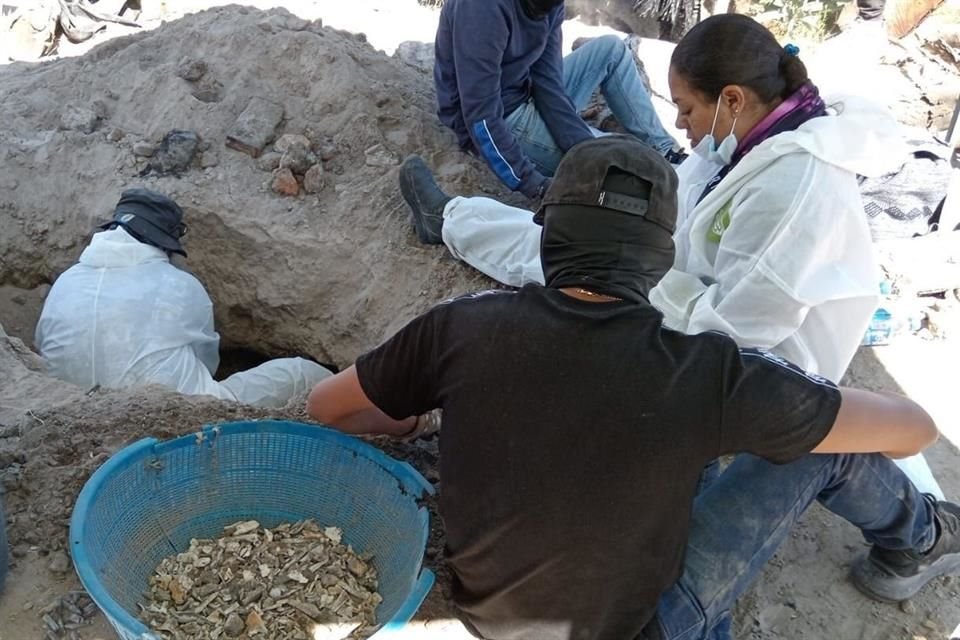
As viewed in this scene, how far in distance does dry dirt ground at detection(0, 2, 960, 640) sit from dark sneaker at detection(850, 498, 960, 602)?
0.29m

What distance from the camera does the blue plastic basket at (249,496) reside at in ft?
6.70

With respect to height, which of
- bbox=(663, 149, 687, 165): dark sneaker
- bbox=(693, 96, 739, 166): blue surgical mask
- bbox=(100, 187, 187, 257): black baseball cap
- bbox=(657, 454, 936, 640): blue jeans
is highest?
bbox=(693, 96, 739, 166): blue surgical mask

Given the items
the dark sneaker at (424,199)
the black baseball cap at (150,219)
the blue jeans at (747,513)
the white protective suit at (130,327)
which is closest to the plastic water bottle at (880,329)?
the blue jeans at (747,513)

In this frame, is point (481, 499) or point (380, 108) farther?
point (380, 108)

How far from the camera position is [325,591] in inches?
82.6

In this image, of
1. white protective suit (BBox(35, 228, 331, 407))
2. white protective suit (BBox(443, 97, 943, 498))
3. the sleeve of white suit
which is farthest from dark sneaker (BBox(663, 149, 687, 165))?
white protective suit (BBox(35, 228, 331, 407))

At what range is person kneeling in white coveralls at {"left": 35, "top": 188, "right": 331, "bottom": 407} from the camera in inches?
135

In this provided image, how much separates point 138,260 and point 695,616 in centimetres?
273

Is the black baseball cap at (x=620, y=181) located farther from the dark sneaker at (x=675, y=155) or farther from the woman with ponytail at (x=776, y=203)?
the dark sneaker at (x=675, y=155)

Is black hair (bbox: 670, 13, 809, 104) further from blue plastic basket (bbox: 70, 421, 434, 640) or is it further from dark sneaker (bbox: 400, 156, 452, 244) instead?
dark sneaker (bbox: 400, 156, 452, 244)

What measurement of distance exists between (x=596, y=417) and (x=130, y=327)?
8.05 ft

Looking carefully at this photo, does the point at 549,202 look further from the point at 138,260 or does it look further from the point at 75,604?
the point at 138,260

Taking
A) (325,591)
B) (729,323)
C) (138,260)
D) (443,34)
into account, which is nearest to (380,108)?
(443,34)

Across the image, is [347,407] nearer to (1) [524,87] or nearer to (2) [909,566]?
(2) [909,566]
